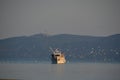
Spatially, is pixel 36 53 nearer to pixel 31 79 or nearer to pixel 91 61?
pixel 91 61

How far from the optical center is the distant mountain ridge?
30484mm

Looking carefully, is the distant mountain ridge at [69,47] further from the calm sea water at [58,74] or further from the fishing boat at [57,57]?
the calm sea water at [58,74]

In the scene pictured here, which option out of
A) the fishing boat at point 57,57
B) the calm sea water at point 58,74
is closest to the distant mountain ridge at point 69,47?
the fishing boat at point 57,57

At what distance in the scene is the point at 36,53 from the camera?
33812 mm

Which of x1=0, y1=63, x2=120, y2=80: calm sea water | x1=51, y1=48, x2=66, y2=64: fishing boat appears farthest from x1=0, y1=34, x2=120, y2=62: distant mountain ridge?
x1=0, y1=63, x2=120, y2=80: calm sea water

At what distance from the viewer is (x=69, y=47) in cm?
3269

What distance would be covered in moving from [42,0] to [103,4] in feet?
14.9

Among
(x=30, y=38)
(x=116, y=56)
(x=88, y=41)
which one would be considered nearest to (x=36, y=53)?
(x=30, y=38)

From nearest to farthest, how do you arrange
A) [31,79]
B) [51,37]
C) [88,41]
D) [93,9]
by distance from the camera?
[31,79]
[93,9]
[51,37]
[88,41]

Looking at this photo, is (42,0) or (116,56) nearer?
(42,0)

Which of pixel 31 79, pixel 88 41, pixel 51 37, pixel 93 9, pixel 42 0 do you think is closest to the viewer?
pixel 31 79

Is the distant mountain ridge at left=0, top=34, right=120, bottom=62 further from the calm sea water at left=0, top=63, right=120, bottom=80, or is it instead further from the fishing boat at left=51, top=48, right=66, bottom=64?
the calm sea water at left=0, top=63, right=120, bottom=80

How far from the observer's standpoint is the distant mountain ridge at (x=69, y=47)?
100ft

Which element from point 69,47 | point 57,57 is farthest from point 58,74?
point 57,57
